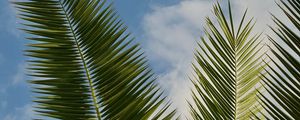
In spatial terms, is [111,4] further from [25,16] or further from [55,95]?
[55,95]

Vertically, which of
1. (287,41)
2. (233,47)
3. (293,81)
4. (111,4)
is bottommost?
(293,81)

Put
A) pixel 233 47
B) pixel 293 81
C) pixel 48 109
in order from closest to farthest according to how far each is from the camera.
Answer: pixel 293 81, pixel 48 109, pixel 233 47

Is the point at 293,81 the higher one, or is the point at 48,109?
the point at 48,109

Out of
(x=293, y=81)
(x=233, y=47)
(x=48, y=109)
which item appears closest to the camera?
(x=293, y=81)

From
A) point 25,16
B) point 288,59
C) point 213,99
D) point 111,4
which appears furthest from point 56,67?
point 288,59

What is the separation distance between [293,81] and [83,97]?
3.81 ft

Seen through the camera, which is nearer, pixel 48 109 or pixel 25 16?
pixel 48 109

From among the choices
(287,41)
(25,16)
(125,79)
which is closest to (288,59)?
(287,41)

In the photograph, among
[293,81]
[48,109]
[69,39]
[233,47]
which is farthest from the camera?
[233,47]

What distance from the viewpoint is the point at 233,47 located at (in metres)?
3.43

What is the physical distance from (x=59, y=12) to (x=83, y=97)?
0.49 metres

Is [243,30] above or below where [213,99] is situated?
above

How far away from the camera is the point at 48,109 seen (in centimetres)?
251

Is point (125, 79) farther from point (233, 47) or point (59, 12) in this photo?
point (233, 47)
